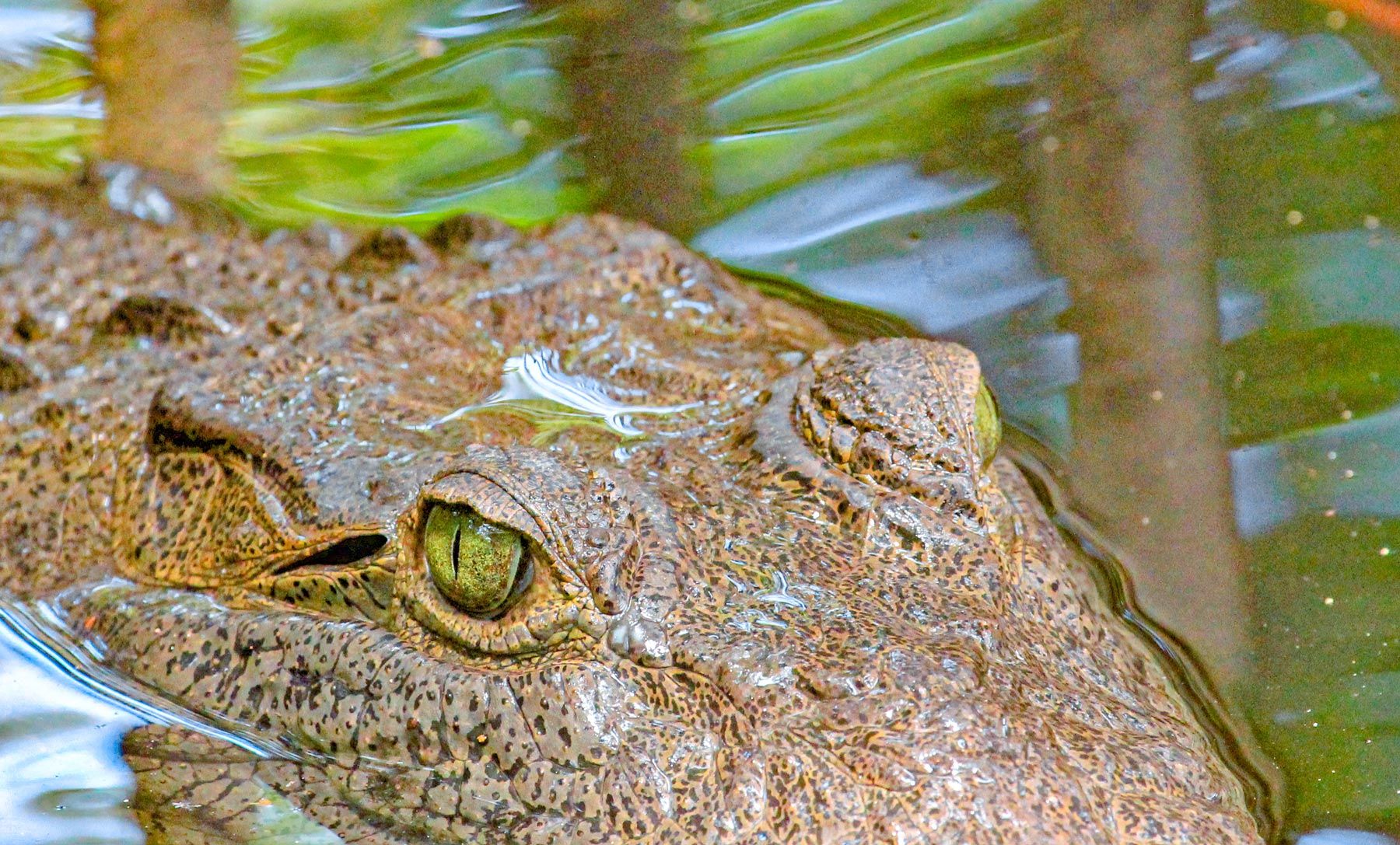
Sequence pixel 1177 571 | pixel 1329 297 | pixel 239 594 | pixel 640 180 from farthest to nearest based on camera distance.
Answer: pixel 640 180, pixel 1329 297, pixel 1177 571, pixel 239 594

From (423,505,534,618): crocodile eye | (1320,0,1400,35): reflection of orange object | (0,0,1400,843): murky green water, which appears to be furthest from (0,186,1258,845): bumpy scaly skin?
(1320,0,1400,35): reflection of orange object

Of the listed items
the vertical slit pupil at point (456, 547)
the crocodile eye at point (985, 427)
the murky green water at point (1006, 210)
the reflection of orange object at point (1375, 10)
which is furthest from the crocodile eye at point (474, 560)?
the reflection of orange object at point (1375, 10)

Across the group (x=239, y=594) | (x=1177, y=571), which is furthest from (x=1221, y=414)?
(x=239, y=594)

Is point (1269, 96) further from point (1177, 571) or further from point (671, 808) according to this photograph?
point (671, 808)

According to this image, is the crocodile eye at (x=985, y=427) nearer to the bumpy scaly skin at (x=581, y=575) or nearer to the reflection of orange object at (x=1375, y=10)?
the bumpy scaly skin at (x=581, y=575)

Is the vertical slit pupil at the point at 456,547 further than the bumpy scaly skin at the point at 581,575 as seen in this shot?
Yes
